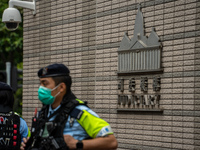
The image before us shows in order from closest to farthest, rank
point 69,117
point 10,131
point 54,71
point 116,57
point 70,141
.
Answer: point 70,141, point 69,117, point 54,71, point 10,131, point 116,57

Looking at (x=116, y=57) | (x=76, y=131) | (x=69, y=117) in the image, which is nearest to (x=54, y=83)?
(x=69, y=117)

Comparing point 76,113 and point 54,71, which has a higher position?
point 54,71

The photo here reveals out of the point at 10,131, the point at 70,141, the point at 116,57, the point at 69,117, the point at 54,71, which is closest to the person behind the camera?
the point at 70,141

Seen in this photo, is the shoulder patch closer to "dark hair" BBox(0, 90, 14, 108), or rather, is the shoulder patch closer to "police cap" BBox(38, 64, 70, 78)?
"police cap" BBox(38, 64, 70, 78)

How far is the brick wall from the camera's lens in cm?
872

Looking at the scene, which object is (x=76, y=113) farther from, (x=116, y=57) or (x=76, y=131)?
(x=116, y=57)

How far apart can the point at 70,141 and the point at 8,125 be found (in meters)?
2.08

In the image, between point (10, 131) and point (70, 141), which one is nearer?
point (70, 141)

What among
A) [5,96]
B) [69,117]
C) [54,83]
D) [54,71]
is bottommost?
[69,117]

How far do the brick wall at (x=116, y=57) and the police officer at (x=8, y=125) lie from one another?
3.52m

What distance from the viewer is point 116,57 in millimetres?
10344

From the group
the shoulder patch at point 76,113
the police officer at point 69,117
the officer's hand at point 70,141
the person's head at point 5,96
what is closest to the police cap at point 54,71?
the police officer at point 69,117

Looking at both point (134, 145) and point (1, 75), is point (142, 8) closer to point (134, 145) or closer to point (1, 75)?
point (134, 145)

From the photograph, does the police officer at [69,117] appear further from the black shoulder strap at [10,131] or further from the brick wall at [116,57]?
the brick wall at [116,57]
